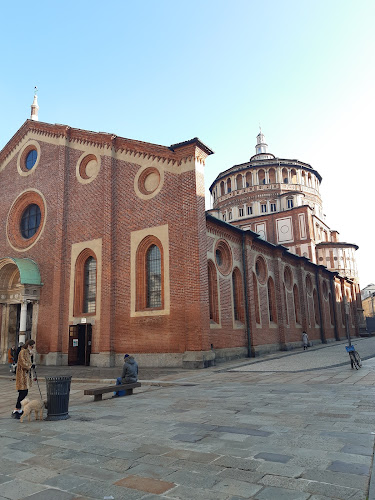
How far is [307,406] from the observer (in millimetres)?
8234

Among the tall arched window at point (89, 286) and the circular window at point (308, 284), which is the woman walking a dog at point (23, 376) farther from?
the circular window at point (308, 284)

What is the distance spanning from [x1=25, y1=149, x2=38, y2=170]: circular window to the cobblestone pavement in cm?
1941

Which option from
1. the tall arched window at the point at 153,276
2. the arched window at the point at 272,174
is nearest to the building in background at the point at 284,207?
the arched window at the point at 272,174

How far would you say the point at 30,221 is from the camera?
25.3m

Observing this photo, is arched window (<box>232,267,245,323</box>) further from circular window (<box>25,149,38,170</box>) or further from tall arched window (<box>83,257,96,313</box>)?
circular window (<box>25,149,38,170</box>)

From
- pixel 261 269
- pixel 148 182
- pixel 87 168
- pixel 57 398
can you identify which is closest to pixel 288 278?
pixel 261 269

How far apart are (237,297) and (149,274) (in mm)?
5965

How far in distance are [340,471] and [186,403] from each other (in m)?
5.26

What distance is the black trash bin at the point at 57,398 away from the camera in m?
8.02

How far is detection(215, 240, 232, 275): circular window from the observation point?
21781 millimetres

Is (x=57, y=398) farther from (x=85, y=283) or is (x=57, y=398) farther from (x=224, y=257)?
(x=224, y=257)

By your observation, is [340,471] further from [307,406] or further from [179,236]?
[179,236]

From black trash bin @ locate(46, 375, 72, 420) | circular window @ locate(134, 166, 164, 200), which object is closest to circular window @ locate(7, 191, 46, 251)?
circular window @ locate(134, 166, 164, 200)

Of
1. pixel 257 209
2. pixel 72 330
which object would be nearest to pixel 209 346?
pixel 72 330
